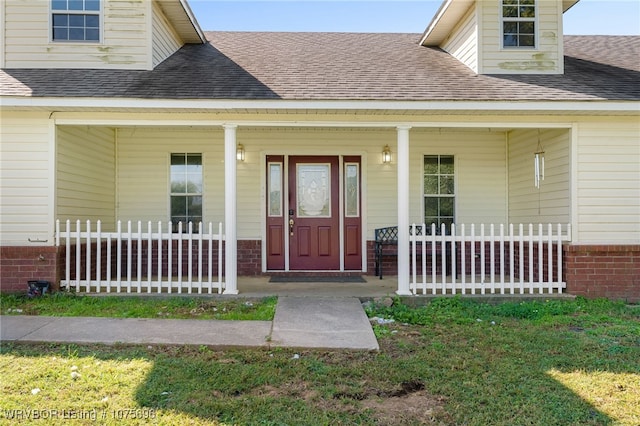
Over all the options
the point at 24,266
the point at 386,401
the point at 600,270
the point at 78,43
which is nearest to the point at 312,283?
the point at 386,401

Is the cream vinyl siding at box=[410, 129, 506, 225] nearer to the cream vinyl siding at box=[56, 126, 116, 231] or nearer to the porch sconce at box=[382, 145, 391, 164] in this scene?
the porch sconce at box=[382, 145, 391, 164]

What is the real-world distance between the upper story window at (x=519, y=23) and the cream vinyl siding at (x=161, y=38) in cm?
581

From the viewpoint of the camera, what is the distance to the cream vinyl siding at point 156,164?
8.04 meters

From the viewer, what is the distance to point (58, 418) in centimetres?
283

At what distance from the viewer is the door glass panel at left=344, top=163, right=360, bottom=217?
8219 millimetres

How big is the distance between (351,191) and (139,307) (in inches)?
169

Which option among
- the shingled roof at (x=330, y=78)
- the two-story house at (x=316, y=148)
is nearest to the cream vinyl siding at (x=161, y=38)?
the two-story house at (x=316, y=148)

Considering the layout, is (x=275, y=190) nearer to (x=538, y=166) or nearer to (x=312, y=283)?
(x=312, y=283)

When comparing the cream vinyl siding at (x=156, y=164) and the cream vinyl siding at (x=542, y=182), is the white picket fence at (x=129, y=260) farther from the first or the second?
the cream vinyl siding at (x=542, y=182)

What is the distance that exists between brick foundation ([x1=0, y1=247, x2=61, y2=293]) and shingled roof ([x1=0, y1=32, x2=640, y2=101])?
7.05 ft

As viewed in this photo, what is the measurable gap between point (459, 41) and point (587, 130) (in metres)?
2.88

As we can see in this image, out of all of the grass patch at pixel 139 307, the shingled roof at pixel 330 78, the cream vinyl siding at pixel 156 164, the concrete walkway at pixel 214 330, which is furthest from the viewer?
the cream vinyl siding at pixel 156 164

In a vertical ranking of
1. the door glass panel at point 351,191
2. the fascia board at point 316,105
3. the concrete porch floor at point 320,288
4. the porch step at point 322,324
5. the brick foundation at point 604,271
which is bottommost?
the porch step at point 322,324

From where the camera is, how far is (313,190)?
8.20 meters
